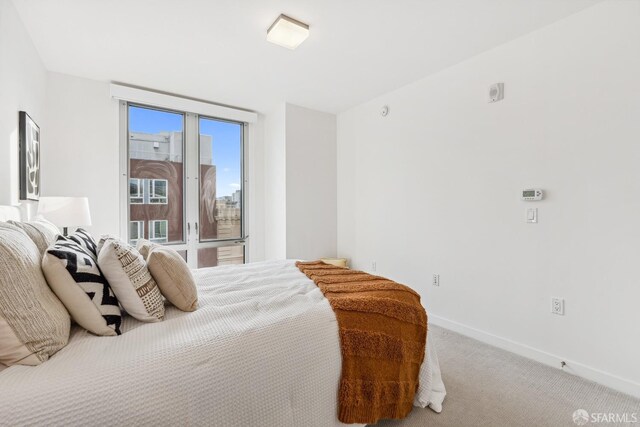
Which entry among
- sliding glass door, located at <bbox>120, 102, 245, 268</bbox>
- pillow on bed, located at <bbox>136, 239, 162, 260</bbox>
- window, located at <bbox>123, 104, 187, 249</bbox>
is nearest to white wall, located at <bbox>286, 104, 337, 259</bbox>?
sliding glass door, located at <bbox>120, 102, 245, 268</bbox>

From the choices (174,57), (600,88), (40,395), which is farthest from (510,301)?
(174,57)

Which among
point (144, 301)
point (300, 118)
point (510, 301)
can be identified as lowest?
point (510, 301)

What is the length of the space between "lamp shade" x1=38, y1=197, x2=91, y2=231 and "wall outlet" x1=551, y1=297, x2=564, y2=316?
→ 371 cm

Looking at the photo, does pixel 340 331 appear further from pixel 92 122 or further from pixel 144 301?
pixel 92 122

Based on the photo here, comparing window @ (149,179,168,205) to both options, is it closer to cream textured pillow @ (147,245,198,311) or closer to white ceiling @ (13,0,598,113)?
white ceiling @ (13,0,598,113)

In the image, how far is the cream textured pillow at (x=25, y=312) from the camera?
90cm

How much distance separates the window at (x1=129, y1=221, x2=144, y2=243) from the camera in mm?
3523

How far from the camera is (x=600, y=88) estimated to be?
2.03 meters

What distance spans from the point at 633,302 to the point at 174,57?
393 centimetres

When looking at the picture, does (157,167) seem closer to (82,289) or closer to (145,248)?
(145,248)

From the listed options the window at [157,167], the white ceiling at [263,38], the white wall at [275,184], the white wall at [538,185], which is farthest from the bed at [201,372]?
the white wall at [275,184]

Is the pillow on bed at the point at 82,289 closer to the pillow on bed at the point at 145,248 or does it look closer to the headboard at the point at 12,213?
the pillow on bed at the point at 145,248

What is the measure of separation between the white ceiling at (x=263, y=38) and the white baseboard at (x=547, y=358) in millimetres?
2483

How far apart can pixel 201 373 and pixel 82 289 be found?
0.57 meters
